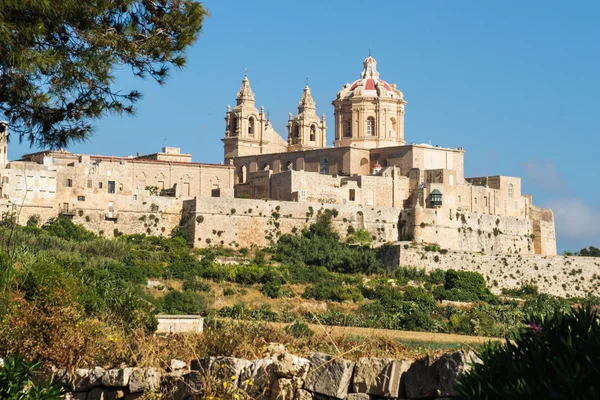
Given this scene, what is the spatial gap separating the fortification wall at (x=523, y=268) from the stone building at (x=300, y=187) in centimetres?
150

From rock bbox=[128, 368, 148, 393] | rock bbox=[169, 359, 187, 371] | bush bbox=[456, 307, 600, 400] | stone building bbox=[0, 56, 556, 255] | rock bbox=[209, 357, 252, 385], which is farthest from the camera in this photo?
stone building bbox=[0, 56, 556, 255]

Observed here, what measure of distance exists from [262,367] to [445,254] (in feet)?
134

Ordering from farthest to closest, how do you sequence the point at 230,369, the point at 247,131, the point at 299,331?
the point at 247,131, the point at 299,331, the point at 230,369

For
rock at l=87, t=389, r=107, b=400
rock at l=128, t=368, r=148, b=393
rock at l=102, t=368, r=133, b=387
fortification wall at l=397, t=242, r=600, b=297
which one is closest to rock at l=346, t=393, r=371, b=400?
rock at l=128, t=368, r=148, b=393

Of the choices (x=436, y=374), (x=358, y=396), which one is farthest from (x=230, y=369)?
(x=436, y=374)

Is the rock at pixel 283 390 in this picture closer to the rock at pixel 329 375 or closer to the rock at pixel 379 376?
the rock at pixel 329 375

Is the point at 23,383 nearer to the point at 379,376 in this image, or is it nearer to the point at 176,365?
the point at 176,365

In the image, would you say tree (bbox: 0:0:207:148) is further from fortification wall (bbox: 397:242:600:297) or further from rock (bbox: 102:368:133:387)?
fortification wall (bbox: 397:242:600:297)

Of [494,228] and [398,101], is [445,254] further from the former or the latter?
[398,101]

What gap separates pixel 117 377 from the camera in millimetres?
9836

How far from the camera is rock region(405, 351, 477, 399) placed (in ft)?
24.8

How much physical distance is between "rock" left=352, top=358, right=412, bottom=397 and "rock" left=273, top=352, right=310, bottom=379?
54 centimetres

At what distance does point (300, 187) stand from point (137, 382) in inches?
1607

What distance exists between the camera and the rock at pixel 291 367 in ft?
28.7
